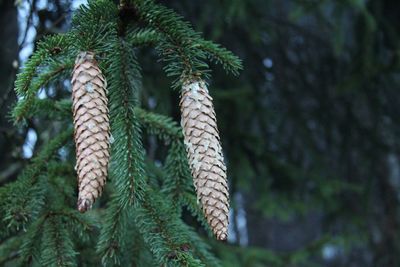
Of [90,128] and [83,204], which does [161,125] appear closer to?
[90,128]

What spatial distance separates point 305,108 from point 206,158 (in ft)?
12.7

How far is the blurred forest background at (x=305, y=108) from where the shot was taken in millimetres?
4019

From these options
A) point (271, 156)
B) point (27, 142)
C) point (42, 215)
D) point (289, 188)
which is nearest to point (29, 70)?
point (42, 215)

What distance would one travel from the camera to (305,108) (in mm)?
5129

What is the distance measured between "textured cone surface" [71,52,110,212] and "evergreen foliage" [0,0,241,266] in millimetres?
90

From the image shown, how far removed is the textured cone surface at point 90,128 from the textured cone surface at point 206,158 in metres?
0.18

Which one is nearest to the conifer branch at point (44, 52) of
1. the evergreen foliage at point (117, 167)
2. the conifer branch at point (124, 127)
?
the evergreen foliage at point (117, 167)

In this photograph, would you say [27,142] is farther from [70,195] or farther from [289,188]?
[289,188]

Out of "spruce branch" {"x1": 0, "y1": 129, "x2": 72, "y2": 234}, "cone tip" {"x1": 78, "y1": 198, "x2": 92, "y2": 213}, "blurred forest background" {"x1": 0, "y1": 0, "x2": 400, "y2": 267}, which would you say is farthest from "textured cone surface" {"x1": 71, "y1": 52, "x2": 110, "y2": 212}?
"blurred forest background" {"x1": 0, "y1": 0, "x2": 400, "y2": 267}

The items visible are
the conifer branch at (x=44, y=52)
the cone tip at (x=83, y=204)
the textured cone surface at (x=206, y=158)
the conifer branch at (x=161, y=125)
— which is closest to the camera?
the cone tip at (x=83, y=204)

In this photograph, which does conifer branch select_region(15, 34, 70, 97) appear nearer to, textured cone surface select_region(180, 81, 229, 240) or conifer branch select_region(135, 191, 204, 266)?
textured cone surface select_region(180, 81, 229, 240)

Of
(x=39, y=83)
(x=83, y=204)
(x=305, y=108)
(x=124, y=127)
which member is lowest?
(x=83, y=204)

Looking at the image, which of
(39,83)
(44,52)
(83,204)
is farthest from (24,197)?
(83,204)

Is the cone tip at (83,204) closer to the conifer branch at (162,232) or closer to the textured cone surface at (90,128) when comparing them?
the textured cone surface at (90,128)
